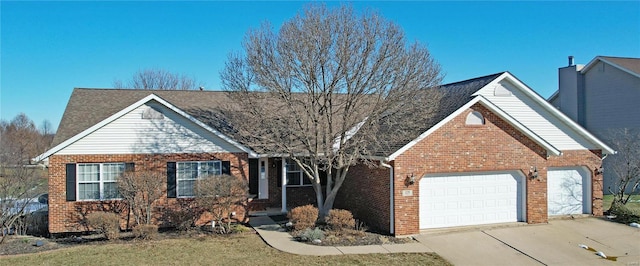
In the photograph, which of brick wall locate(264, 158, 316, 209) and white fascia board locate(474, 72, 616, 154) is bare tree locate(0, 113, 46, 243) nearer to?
brick wall locate(264, 158, 316, 209)

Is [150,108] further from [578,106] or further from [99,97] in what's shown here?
[578,106]

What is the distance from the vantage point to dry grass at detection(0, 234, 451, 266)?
11.4 metres

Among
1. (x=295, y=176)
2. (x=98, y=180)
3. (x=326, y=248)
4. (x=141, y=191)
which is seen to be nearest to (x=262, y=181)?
(x=295, y=176)

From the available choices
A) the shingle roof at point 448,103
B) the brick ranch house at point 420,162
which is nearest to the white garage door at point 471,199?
the brick ranch house at point 420,162

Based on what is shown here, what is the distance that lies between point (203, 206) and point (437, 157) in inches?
295

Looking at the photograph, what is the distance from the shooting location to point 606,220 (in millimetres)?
16391

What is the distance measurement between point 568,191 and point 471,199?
4.74m

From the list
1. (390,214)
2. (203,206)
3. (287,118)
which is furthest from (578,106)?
(203,206)

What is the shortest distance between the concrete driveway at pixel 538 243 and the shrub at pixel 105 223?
28.9 ft

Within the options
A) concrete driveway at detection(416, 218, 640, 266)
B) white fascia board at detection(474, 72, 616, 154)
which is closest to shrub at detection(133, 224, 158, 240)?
concrete driveway at detection(416, 218, 640, 266)

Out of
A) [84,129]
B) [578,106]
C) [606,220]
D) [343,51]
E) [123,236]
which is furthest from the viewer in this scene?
[578,106]

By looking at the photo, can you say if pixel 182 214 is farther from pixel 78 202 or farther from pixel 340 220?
pixel 340 220

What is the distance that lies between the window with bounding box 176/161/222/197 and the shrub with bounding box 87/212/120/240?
2.45m

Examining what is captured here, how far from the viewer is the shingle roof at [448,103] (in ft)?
47.3
